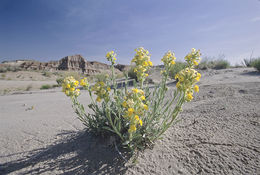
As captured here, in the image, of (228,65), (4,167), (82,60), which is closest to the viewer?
(4,167)

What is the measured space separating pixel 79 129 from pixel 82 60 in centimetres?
6932

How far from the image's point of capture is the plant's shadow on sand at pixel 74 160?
1.62m

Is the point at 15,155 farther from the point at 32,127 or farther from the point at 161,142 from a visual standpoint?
the point at 161,142

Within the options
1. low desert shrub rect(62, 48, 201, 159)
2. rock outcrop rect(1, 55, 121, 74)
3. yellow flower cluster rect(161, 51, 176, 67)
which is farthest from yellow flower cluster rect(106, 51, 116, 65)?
rock outcrop rect(1, 55, 121, 74)

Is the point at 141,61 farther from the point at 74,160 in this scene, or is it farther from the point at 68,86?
the point at 74,160

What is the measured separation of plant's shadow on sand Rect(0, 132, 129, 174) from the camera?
162 cm

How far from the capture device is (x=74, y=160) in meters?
1.78

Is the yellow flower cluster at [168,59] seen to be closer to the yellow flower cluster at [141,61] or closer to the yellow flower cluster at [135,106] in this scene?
the yellow flower cluster at [141,61]

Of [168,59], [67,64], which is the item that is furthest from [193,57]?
[67,64]

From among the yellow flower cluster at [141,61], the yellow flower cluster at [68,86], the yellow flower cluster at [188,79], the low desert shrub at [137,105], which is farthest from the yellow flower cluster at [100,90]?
the yellow flower cluster at [188,79]

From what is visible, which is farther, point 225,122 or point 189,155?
point 225,122

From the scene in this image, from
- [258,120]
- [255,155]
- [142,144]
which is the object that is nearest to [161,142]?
[142,144]

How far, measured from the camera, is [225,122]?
2166mm

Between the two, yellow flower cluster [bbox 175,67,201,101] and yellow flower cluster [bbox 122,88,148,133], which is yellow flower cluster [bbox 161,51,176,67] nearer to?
yellow flower cluster [bbox 175,67,201,101]
